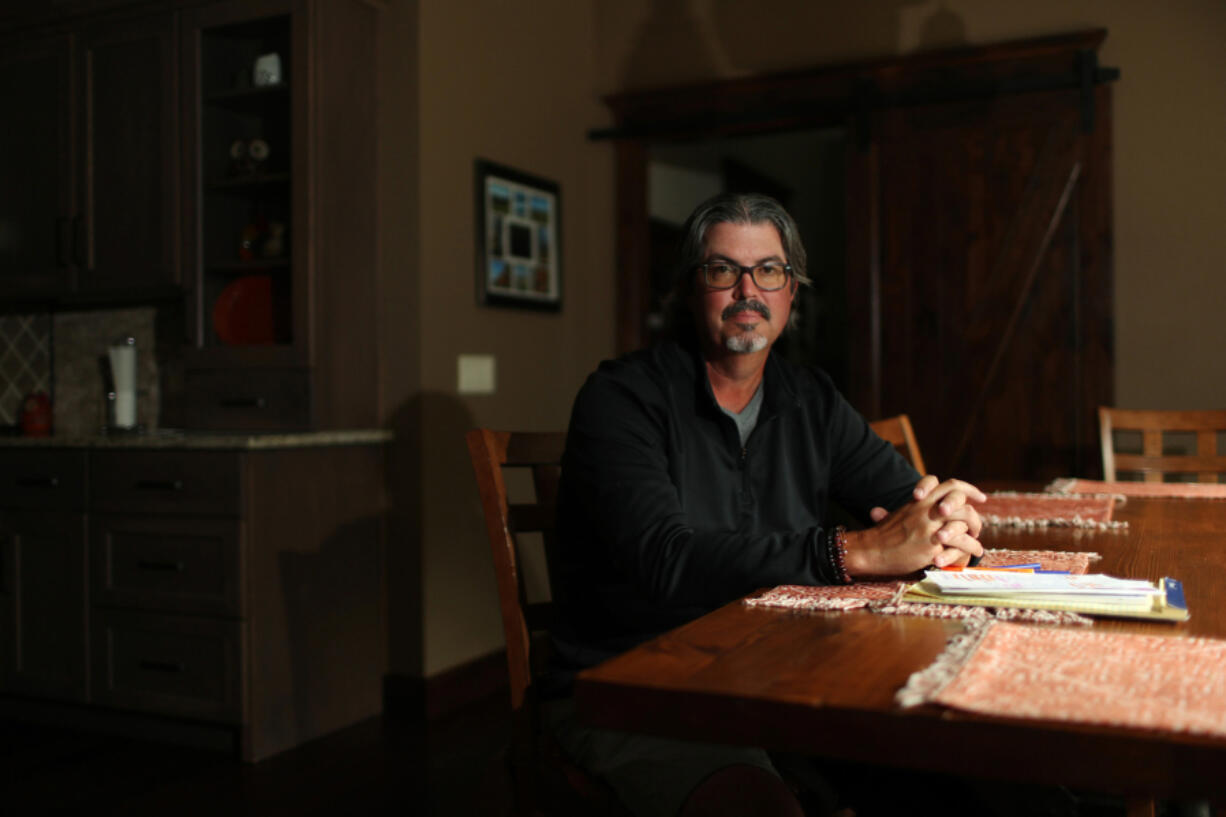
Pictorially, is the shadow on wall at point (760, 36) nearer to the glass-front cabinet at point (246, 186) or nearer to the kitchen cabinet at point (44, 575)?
the glass-front cabinet at point (246, 186)

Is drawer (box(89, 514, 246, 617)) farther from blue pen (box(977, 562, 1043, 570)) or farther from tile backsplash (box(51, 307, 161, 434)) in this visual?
blue pen (box(977, 562, 1043, 570))

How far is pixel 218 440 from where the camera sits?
107 inches

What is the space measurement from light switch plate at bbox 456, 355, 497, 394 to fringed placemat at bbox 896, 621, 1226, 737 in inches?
102

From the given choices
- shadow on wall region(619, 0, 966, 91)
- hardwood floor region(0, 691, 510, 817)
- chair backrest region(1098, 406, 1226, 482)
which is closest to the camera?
hardwood floor region(0, 691, 510, 817)

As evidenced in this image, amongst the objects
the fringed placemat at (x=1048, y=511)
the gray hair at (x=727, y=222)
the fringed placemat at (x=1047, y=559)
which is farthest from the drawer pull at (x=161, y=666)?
the fringed placemat at (x=1047, y=559)

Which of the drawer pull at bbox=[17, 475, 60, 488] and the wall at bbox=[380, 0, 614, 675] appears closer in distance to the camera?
the drawer pull at bbox=[17, 475, 60, 488]

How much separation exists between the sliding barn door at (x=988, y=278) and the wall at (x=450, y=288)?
1262mm

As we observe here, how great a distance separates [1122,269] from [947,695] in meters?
3.20

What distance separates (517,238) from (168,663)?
72.2 inches

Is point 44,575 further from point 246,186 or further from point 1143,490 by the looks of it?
point 1143,490

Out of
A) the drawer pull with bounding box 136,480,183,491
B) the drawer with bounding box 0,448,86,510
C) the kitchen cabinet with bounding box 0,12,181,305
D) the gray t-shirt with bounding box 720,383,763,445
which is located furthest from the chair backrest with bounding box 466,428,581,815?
the kitchen cabinet with bounding box 0,12,181,305

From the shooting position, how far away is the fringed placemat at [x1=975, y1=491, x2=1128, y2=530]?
1.68 metres

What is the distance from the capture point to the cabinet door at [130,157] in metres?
3.21

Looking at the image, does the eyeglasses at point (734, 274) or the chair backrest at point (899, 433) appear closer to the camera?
the eyeglasses at point (734, 274)
